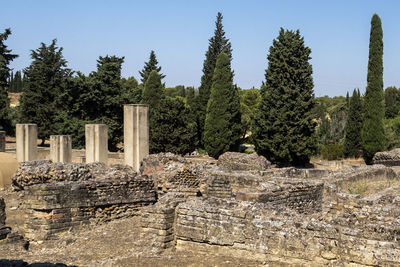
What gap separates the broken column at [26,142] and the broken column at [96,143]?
409 centimetres

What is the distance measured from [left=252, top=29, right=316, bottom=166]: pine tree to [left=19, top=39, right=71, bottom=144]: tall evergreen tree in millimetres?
20945

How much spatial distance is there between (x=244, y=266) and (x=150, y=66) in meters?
53.1

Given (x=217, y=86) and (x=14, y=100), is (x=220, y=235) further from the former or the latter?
(x=14, y=100)

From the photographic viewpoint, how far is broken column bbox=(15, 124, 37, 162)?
882 inches

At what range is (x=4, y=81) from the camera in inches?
1734

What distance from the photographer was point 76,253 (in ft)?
24.7

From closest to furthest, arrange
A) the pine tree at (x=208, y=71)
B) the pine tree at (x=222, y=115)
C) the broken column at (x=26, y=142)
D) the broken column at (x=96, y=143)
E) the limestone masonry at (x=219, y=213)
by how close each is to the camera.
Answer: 1. the limestone masonry at (x=219, y=213)
2. the broken column at (x=96, y=143)
3. the broken column at (x=26, y=142)
4. the pine tree at (x=222, y=115)
5. the pine tree at (x=208, y=71)

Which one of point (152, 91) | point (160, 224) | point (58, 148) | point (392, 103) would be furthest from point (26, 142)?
point (392, 103)

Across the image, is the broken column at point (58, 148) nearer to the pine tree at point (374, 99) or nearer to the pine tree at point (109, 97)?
the pine tree at point (109, 97)

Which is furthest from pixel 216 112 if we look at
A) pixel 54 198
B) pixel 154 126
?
pixel 54 198

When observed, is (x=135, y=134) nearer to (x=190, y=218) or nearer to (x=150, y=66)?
(x=190, y=218)

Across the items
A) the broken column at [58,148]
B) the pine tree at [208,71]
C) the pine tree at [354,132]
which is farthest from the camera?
the pine tree at [208,71]

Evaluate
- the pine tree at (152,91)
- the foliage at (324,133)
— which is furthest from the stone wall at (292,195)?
the foliage at (324,133)

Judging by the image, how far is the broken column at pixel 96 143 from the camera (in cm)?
2006
